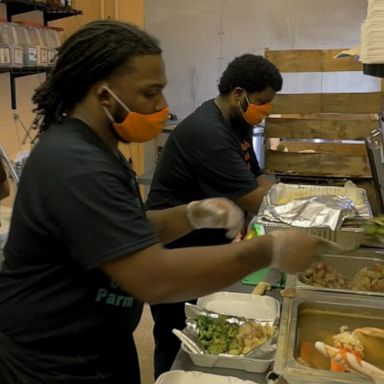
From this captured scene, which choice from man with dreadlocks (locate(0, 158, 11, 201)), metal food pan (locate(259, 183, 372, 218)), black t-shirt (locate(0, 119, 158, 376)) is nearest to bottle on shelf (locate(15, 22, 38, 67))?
man with dreadlocks (locate(0, 158, 11, 201))

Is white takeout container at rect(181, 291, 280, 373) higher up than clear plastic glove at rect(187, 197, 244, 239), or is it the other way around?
clear plastic glove at rect(187, 197, 244, 239)

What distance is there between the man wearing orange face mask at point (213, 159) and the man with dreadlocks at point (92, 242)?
0.79 meters

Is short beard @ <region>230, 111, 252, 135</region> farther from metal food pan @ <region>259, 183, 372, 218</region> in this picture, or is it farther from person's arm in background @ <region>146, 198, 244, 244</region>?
person's arm in background @ <region>146, 198, 244, 244</region>

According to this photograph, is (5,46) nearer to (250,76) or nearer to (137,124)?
(250,76)

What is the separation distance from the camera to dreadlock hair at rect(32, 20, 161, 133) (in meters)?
Result: 1.05

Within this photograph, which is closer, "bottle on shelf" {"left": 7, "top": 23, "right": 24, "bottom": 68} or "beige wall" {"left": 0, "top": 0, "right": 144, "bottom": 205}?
"bottle on shelf" {"left": 7, "top": 23, "right": 24, "bottom": 68}

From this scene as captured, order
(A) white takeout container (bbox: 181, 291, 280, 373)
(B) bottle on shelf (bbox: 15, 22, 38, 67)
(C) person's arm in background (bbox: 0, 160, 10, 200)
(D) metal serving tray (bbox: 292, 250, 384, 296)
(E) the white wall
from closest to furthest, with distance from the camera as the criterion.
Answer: (A) white takeout container (bbox: 181, 291, 280, 373) → (D) metal serving tray (bbox: 292, 250, 384, 296) → (C) person's arm in background (bbox: 0, 160, 10, 200) → (B) bottle on shelf (bbox: 15, 22, 38, 67) → (E) the white wall

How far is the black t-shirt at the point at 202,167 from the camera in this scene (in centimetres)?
195

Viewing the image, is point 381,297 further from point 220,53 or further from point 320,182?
point 220,53

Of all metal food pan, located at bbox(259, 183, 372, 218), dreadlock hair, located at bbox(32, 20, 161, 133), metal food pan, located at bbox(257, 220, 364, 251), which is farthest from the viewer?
metal food pan, located at bbox(259, 183, 372, 218)

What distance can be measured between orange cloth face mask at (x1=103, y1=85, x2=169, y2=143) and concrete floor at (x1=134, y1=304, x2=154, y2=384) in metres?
1.81

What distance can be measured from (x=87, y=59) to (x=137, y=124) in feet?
0.53

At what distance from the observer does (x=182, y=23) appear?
429 centimetres

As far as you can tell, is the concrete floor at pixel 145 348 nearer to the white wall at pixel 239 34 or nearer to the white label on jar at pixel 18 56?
the white label on jar at pixel 18 56
